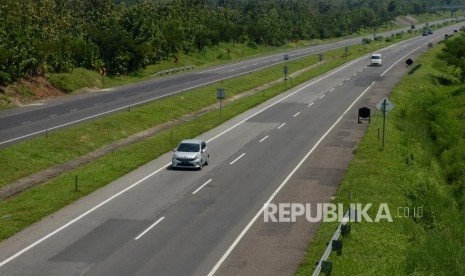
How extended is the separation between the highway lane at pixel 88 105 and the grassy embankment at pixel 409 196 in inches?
869

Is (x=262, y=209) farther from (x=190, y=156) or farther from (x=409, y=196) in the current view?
(x=190, y=156)

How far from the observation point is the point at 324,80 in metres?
84.2

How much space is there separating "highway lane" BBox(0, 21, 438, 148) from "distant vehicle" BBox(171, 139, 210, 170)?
12.0 metres

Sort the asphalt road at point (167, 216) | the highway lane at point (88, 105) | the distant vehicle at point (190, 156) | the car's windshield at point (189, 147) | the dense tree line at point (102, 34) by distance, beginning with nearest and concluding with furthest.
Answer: the asphalt road at point (167, 216) → the distant vehicle at point (190, 156) → the car's windshield at point (189, 147) → the highway lane at point (88, 105) → the dense tree line at point (102, 34)

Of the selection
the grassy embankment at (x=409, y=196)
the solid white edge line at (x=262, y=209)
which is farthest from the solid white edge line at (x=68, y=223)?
the grassy embankment at (x=409, y=196)

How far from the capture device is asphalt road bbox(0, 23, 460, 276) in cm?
2155

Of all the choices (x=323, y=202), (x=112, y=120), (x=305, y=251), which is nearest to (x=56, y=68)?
(x=112, y=120)

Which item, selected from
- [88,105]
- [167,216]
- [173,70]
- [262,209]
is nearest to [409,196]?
[262,209]

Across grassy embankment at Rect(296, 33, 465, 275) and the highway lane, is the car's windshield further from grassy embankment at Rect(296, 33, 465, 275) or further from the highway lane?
the highway lane

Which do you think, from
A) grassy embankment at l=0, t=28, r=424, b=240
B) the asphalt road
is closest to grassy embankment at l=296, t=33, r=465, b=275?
the asphalt road

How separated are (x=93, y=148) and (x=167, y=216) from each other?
17262 millimetres

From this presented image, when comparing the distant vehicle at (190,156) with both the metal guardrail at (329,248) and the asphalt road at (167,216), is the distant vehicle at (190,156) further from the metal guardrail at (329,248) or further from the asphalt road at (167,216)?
the metal guardrail at (329,248)

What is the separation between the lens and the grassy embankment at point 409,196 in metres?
22.3

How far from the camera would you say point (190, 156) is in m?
35.5
